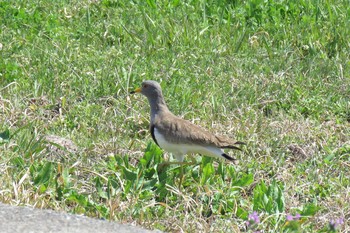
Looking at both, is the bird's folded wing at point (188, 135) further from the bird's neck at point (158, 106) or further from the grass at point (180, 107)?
the bird's neck at point (158, 106)

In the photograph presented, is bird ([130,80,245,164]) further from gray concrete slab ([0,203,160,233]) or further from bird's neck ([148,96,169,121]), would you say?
gray concrete slab ([0,203,160,233])

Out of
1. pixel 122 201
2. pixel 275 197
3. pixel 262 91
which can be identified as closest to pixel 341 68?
pixel 262 91

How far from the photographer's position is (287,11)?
39.1 feet

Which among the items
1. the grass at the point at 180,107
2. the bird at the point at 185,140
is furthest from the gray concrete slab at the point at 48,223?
the bird at the point at 185,140

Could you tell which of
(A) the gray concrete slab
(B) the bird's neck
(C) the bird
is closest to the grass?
(C) the bird

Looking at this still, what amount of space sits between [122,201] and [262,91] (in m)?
2.70

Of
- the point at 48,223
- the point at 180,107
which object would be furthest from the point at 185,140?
the point at 48,223

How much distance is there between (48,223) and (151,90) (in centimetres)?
287

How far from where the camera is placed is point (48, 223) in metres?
6.54

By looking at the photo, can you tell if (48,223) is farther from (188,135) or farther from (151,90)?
(151,90)

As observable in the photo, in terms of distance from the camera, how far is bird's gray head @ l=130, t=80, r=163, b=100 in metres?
9.13

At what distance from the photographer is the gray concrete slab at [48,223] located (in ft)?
21.0

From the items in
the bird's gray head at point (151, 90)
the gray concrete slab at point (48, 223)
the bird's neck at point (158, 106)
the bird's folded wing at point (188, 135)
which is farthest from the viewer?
the bird's gray head at point (151, 90)

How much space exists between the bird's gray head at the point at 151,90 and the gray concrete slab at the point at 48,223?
8.30 ft
